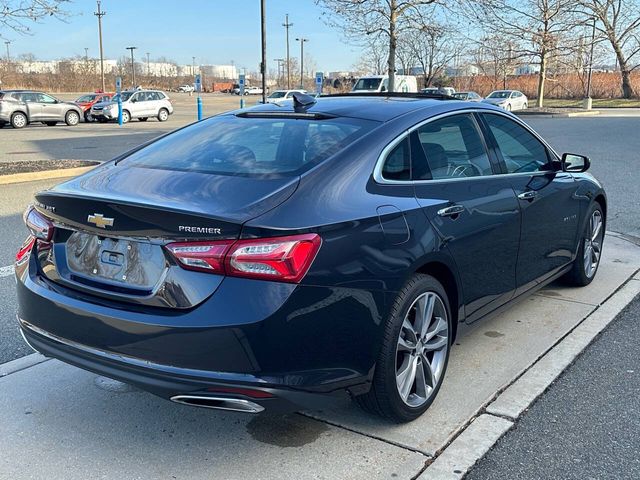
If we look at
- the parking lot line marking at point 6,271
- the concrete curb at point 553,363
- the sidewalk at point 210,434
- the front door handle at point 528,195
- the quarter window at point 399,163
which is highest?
the quarter window at point 399,163

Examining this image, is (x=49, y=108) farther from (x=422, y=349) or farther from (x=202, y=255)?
(x=202, y=255)

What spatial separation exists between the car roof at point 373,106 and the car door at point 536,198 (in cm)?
32

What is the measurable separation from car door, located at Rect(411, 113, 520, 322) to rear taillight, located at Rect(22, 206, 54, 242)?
1812 mm

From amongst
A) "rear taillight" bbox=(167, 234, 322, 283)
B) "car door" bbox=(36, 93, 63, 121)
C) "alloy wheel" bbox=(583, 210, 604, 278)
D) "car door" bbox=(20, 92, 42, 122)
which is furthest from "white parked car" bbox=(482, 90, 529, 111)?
"rear taillight" bbox=(167, 234, 322, 283)

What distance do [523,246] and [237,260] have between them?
7.67 ft

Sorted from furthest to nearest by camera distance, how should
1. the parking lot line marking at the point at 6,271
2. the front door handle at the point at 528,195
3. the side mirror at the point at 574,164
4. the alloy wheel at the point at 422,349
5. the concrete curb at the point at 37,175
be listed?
the concrete curb at the point at 37,175, the parking lot line marking at the point at 6,271, the side mirror at the point at 574,164, the front door handle at the point at 528,195, the alloy wheel at the point at 422,349

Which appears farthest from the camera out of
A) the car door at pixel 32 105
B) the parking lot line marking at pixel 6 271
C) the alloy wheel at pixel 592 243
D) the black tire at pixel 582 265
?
the car door at pixel 32 105

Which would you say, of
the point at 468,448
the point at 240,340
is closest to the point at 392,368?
the point at 468,448

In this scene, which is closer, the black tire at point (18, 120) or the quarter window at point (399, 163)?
the quarter window at point (399, 163)

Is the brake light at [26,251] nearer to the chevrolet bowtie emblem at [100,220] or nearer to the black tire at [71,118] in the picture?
the chevrolet bowtie emblem at [100,220]

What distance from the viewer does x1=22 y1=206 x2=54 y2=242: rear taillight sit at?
3.04 metres

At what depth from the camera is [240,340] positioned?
8.27 feet

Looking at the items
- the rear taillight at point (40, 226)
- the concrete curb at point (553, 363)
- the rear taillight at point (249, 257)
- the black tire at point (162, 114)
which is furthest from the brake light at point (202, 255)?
the black tire at point (162, 114)

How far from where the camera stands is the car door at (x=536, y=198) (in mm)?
4191
